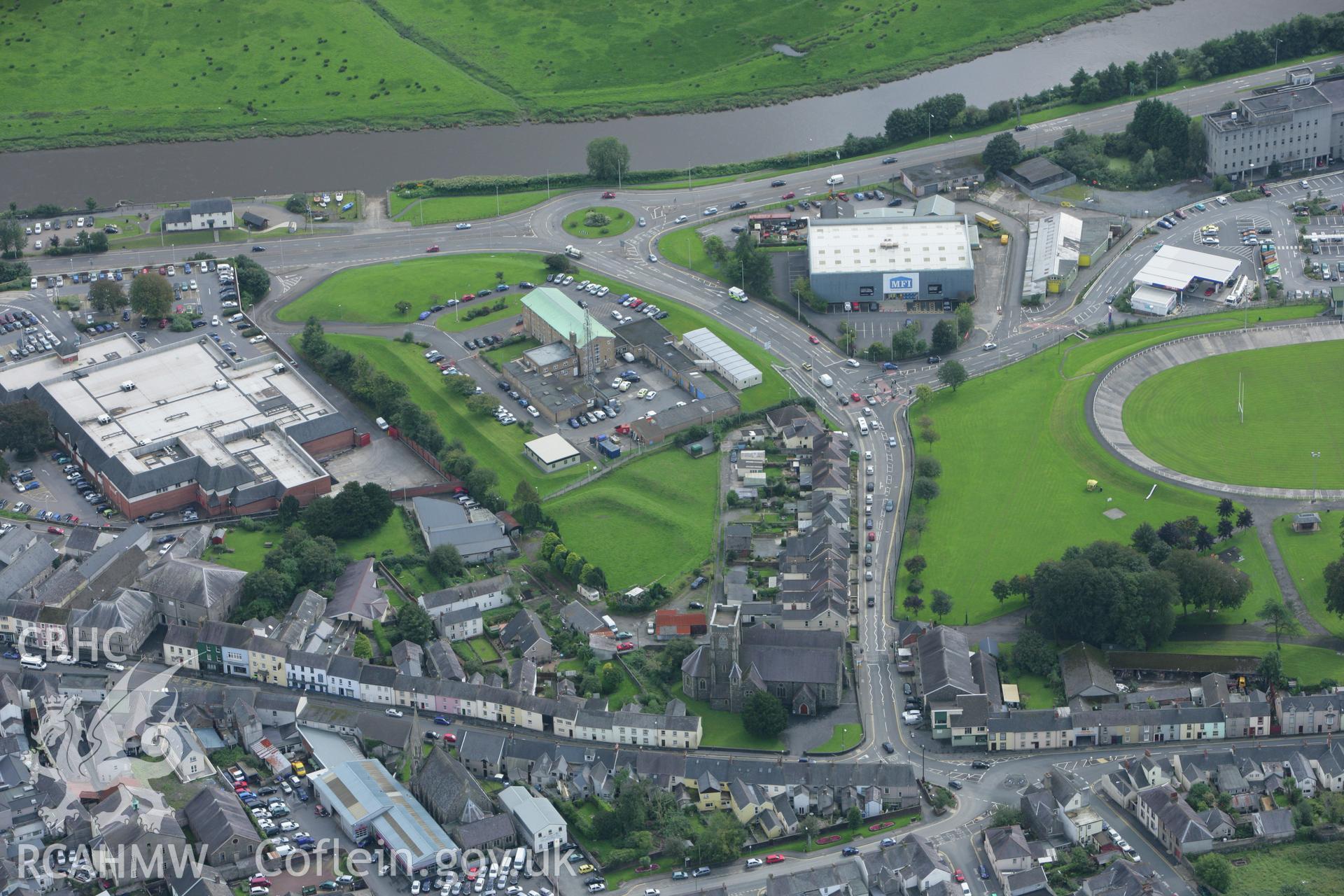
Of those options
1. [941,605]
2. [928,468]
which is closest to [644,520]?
[928,468]

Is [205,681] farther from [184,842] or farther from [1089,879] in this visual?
[1089,879]

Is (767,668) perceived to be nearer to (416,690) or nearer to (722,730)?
(722,730)

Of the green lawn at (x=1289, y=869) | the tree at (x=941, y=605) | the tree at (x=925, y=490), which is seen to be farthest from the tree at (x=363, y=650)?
the green lawn at (x=1289, y=869)

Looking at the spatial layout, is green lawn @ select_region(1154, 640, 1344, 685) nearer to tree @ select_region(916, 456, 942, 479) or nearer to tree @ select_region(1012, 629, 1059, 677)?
tree @ select_region(1012, 629, 1059, 677)

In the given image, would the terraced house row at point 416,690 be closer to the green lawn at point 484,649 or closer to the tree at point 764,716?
the green lawn at point 484,649

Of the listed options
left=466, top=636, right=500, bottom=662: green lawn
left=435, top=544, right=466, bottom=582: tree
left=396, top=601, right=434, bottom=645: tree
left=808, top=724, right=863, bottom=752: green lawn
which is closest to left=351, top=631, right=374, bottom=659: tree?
left=396, top=601, right=434, bottom=645: tree

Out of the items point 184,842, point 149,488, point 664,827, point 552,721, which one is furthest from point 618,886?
point 149,488
